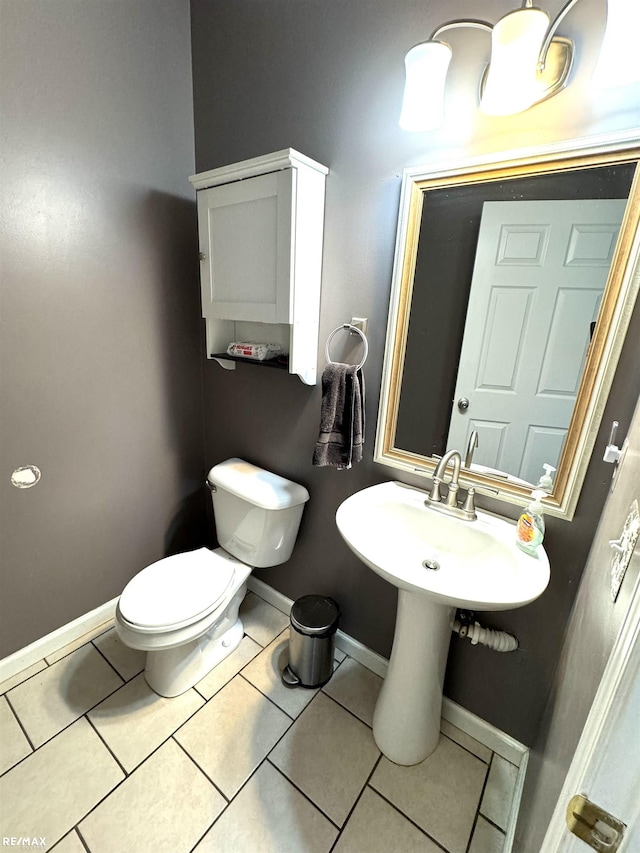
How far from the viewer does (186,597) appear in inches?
52.4

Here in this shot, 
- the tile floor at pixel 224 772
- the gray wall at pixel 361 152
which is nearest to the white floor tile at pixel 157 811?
the tile floor at pixel 224 772

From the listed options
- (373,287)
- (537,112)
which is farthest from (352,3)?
(373,287)

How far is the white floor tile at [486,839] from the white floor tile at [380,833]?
11 centimetres

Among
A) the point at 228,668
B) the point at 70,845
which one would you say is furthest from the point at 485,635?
the point at 70,845

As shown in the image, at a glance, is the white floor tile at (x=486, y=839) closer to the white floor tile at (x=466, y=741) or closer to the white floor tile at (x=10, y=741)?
the white floor tile at (x=466, y=741)

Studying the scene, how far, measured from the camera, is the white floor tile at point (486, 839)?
3.41 feet

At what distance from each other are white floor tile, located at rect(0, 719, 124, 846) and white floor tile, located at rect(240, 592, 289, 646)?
639 millimetres

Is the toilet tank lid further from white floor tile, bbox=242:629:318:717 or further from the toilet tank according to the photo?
white floor tile, bbox=242:629:318:717

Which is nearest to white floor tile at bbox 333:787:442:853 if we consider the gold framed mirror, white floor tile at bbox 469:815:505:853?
white floor tile at bbox 469:815:505:853

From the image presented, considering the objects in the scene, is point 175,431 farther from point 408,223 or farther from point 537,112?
point 537,112

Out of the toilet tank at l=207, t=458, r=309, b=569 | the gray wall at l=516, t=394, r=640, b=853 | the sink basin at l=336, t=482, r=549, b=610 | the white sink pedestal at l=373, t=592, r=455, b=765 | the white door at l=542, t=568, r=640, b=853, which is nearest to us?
the white door at l=542, t=568, r=640, b=853

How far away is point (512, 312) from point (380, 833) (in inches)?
59.6

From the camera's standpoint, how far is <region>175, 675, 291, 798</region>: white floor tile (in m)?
1.18

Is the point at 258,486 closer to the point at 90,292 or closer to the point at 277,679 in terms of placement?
the point at 277,679
